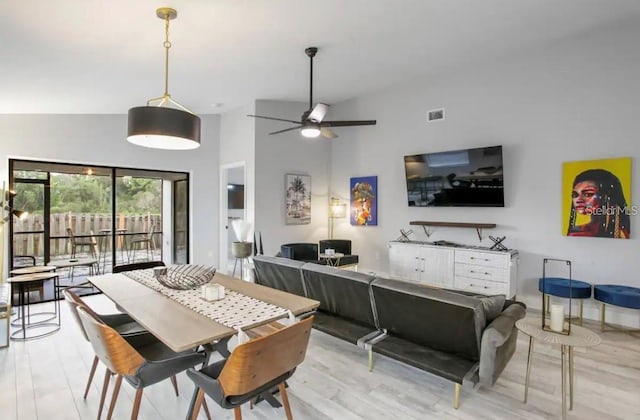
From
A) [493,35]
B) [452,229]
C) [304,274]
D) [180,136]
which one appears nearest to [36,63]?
[180,136]

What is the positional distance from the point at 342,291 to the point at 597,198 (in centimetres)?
355

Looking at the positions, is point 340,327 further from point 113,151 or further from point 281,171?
point 113,151

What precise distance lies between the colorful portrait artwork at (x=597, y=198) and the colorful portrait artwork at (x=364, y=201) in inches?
119

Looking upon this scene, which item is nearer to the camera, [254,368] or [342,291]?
[254,368]

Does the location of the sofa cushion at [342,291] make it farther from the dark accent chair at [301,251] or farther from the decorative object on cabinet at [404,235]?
the decorative object on cabinet at [404,235]

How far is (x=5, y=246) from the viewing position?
14.3 ft

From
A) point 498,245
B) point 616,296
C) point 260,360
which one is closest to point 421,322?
point 260,360

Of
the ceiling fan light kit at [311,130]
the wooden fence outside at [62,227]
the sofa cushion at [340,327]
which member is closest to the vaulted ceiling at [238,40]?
the ceiling fan light kit at [311,130]

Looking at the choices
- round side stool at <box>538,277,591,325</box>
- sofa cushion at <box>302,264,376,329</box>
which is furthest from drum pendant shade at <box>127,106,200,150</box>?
round side stool at <box>538,277,591,325</box>

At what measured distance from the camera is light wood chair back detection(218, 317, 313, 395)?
1590 mm

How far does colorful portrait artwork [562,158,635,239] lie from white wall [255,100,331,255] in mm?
4223

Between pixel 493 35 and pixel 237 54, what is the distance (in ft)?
10.4

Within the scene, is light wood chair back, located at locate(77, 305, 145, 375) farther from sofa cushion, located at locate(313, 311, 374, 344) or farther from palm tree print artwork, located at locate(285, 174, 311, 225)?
palm tree print artwork, located at locate(285, 174, 311, 225)

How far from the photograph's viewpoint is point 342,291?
3000 millimetres
